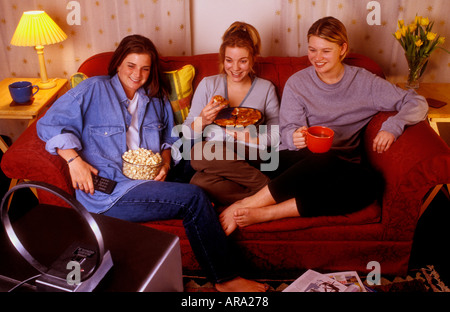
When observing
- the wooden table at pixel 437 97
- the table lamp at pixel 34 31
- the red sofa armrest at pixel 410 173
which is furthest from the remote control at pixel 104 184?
the wooden table at pixel 437 97

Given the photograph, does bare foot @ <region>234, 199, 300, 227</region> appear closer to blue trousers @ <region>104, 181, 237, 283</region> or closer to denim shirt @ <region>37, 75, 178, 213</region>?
blue trousers @ <region>104, 181, 237, 283</region>

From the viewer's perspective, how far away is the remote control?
62.1 inches

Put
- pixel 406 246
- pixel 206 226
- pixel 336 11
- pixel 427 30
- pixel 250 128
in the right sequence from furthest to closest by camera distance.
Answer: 1. pixel 336 11
2. pixel 427 30
3. pixel 250 128
4. pixel 406 246
5. pixel 206 226

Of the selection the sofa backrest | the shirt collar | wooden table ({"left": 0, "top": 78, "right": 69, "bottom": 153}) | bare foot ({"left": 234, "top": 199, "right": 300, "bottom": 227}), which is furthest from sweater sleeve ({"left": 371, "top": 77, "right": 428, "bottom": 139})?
wooden table ({"left": 0, "top": 78, "right": 69, "bottom": 153})

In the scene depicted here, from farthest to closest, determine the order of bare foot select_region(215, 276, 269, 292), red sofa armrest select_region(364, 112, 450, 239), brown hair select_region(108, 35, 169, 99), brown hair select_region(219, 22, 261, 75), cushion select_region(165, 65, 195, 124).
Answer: cushion select_region(165, 65, 195, 124), brown hair select_region(219, 22, 261, 75), brown hair select_region(108, 35, 169, 99), bare foot select_region(215, 276, 269, 292), red sofa armrest select_region(364, 112, 450, 239)

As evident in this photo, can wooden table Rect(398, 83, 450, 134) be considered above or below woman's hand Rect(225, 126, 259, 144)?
above

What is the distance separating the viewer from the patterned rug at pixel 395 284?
1715 millimetres

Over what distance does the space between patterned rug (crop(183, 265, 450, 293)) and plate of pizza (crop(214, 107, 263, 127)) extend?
0.73 metres

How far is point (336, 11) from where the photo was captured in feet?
7.82

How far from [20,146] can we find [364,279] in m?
1.63

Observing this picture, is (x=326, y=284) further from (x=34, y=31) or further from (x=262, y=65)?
(x=34, y=31)

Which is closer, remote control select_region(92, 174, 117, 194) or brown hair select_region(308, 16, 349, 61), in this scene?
remote control select_region(92, 174, 117, 194)

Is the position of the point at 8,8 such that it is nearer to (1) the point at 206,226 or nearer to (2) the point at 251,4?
(2) the point at 251,4

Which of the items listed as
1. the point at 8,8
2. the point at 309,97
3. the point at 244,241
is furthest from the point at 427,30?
the point at 8,8
